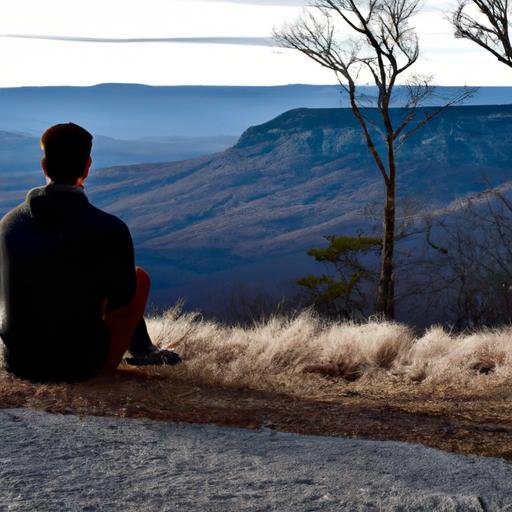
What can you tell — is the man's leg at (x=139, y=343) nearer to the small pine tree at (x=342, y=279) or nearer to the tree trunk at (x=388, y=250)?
the tree trunk at (x=388, y=250)

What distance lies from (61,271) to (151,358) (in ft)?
3.25

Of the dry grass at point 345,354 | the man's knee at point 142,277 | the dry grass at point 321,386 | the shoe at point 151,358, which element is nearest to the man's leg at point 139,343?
the shoe at point 151,358

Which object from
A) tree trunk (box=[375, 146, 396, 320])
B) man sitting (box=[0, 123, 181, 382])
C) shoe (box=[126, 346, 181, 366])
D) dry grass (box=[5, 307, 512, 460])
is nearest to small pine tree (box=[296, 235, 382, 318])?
tree trunk (box=[375, 146, 396, 320])

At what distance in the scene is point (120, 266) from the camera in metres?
5.27

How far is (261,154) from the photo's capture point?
124m

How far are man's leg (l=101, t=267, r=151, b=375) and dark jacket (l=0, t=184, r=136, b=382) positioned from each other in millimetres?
107

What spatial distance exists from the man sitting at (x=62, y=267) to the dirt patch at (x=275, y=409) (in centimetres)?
28

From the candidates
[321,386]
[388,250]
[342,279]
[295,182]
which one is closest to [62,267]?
[321,386]

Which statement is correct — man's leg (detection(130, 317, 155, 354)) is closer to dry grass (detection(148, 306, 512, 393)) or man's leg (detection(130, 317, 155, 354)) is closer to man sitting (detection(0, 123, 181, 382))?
man sitting (detection(0, 123, 181, 382))

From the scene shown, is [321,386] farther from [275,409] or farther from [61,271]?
[61,271]

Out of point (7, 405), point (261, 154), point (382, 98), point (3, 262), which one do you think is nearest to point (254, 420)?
point (7, 405)

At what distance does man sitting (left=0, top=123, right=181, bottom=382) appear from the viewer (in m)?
5.26

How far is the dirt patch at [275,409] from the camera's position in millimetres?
4984

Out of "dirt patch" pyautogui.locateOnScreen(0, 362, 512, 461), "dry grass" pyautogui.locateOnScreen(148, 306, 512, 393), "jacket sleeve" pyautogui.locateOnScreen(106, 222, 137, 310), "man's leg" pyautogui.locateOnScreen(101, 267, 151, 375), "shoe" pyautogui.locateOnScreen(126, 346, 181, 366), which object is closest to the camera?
"dirt patch" pyautogui.locateOnScreen(0, 362, 512, 461)
